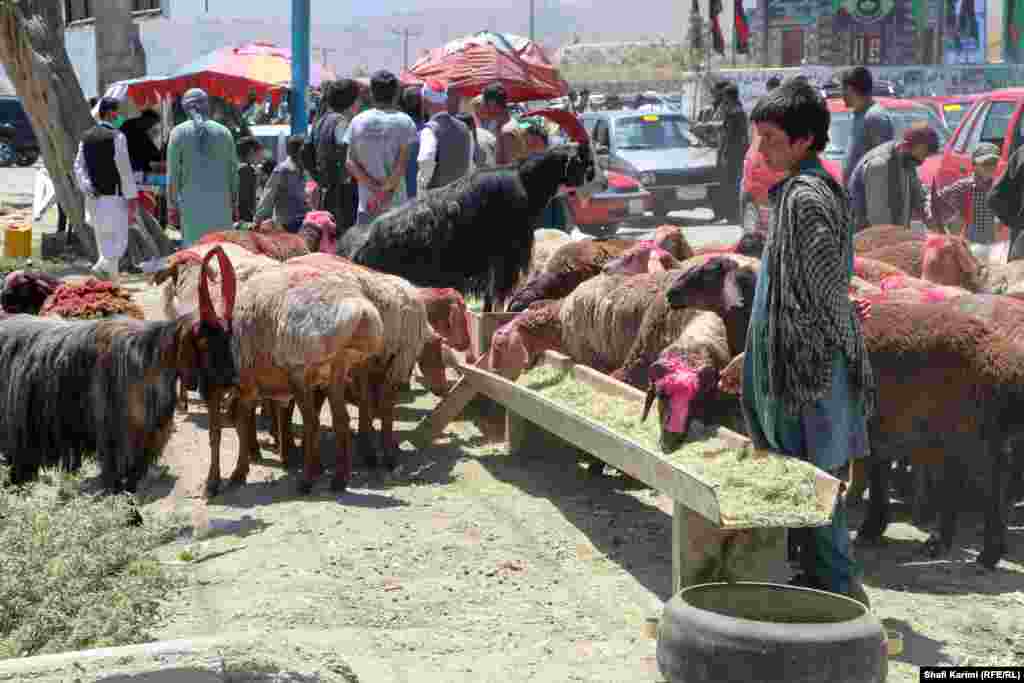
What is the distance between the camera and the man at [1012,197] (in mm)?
11352

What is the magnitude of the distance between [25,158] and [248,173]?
101 feet

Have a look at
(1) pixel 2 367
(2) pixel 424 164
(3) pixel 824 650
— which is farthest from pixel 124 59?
(3) pixel 824 650

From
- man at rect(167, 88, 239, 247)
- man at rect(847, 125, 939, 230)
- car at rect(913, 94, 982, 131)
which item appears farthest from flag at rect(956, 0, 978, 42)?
man at rect(167, 88, 239, 247)

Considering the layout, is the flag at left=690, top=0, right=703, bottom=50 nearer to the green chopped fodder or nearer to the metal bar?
the metal bar

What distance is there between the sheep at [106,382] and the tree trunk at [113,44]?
17542 mm

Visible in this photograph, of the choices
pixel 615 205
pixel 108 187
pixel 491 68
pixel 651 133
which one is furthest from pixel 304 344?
pixel 651 133

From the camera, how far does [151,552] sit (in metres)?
7.46

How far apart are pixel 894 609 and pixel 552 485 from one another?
2.78 m

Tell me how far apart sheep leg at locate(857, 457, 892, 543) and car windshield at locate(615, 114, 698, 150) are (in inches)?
718

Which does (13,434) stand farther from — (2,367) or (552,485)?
(552,485)

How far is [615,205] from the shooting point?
77.0ft

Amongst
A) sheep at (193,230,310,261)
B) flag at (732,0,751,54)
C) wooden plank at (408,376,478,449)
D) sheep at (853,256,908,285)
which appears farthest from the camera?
flag at (732,0,751,54)

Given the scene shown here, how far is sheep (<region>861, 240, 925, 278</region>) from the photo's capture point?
973cm

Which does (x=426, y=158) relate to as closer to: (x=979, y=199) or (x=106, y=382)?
(x=106, y=382)
